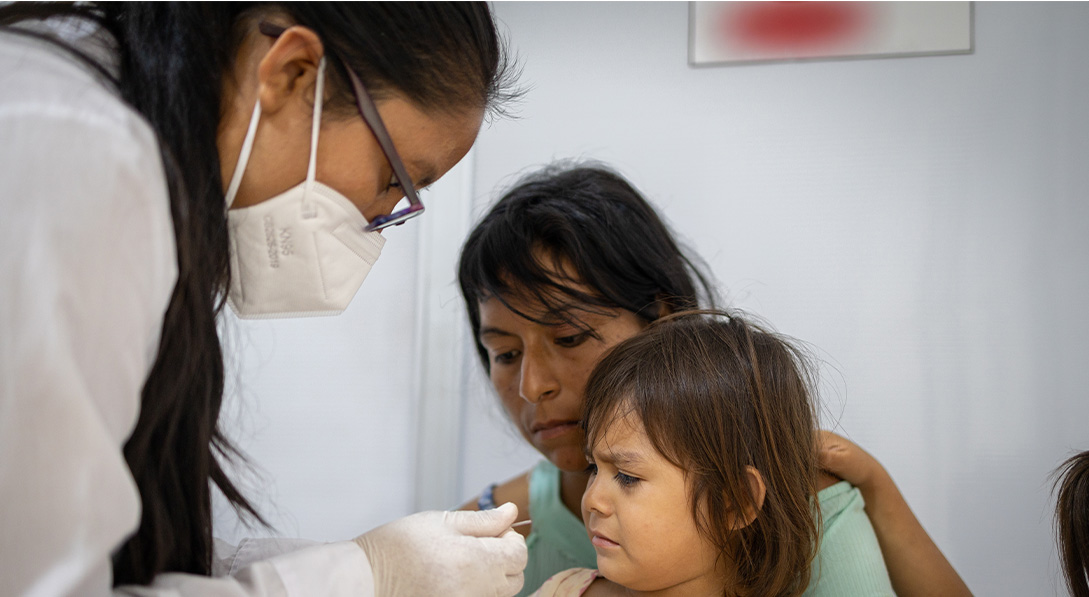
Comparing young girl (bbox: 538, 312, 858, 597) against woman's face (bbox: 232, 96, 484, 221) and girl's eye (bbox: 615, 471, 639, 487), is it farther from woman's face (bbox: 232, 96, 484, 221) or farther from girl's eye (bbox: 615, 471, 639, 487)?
woman's face (bbox: 232, 96, 484, 221)

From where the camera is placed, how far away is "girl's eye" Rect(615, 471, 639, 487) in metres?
1.41

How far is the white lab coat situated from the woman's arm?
123 cm

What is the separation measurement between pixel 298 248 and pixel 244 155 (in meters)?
0.15

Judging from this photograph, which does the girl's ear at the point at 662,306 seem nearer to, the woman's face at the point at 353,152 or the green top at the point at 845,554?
the green top at the point at 845,554

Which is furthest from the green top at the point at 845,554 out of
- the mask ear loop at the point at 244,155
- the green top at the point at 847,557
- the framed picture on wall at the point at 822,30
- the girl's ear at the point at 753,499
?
the mask ear loop at the point at 244,155

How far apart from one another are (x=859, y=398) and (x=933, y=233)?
436mm

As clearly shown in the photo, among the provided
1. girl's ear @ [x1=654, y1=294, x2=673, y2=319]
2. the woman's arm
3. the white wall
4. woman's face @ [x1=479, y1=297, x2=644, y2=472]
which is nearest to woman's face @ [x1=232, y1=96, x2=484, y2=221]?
woman's face @ [x1=479, y1=297, x2=644, y2=472]

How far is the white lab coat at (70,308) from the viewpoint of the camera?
28.5 inches

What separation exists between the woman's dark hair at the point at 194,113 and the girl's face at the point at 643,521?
0.64 metres

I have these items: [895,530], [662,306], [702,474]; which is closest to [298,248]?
[702,474]

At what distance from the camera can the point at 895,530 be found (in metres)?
1.59

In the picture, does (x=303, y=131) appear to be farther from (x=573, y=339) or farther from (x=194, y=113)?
(x=573, y=339)

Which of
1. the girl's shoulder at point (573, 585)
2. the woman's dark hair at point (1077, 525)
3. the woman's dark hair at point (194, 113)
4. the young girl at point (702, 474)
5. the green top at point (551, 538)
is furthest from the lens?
the green top at point (551, 538)

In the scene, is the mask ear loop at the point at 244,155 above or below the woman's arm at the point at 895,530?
above
